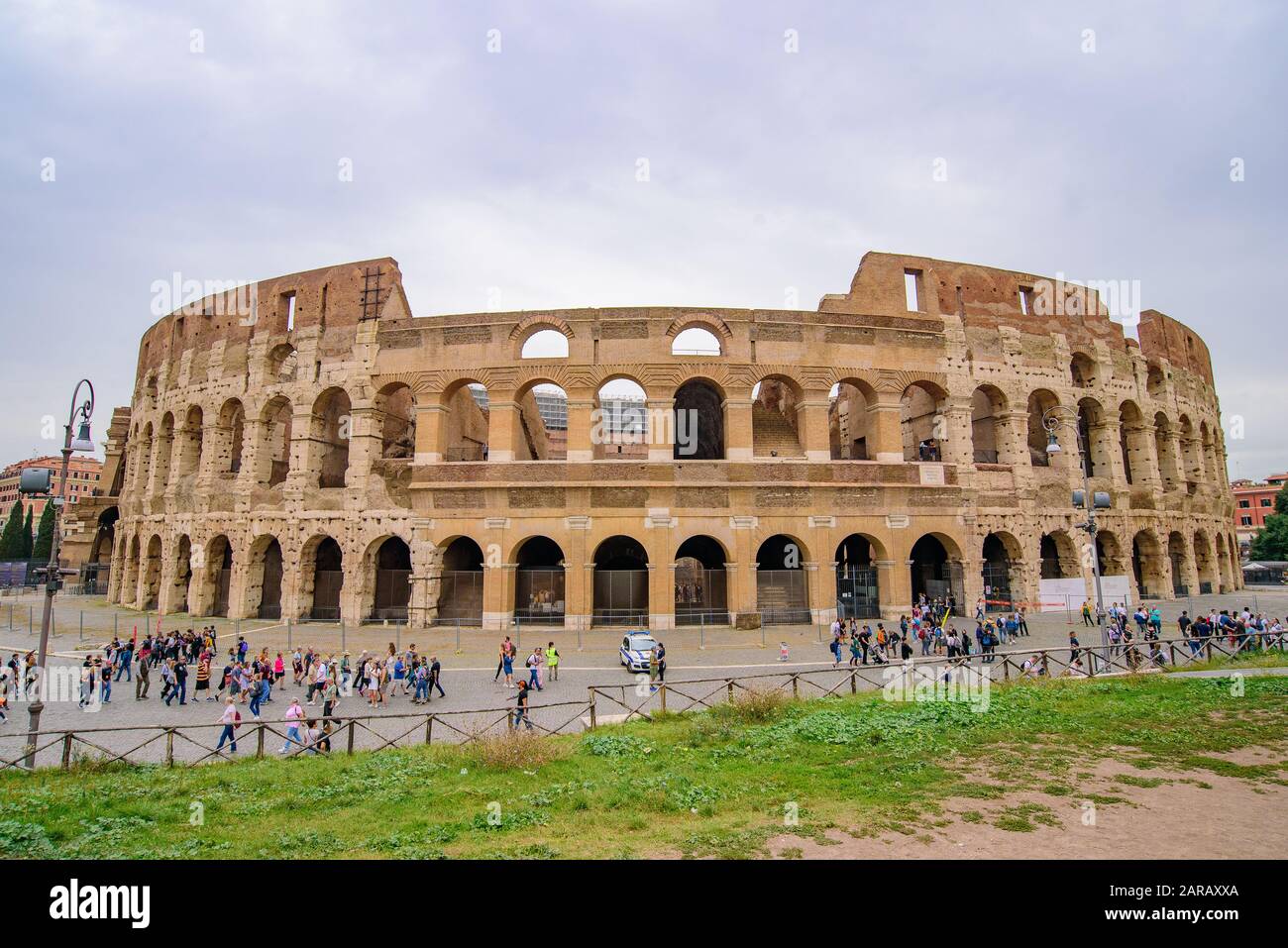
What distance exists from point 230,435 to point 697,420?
76.8 ft

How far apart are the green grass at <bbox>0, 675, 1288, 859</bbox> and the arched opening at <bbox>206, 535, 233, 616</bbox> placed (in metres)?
22.2

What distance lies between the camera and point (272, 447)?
29.5 metres

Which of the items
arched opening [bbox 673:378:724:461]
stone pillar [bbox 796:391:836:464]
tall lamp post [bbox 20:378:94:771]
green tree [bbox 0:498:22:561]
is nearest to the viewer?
tall lamp post [bbox 20:378:94:771]

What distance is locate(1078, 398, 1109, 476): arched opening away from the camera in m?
29.7

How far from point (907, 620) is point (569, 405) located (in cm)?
1580

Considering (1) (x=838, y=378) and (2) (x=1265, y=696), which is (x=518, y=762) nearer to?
(2) (x=1265, y=696)

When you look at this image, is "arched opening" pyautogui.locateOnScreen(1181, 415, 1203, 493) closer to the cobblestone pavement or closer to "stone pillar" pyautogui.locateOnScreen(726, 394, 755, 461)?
the cobblestone pavement

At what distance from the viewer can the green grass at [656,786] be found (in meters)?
6.82

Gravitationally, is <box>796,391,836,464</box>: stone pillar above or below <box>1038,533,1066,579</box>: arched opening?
above

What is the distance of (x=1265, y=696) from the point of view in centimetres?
1240

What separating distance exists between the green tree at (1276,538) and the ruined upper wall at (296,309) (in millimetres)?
69885

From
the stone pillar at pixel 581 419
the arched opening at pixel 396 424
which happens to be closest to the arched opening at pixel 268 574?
the arched opening at pixel 396 424

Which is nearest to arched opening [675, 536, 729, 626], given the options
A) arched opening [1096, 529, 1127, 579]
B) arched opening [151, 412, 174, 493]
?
arched opening [1096, 529, 1127, 579]
